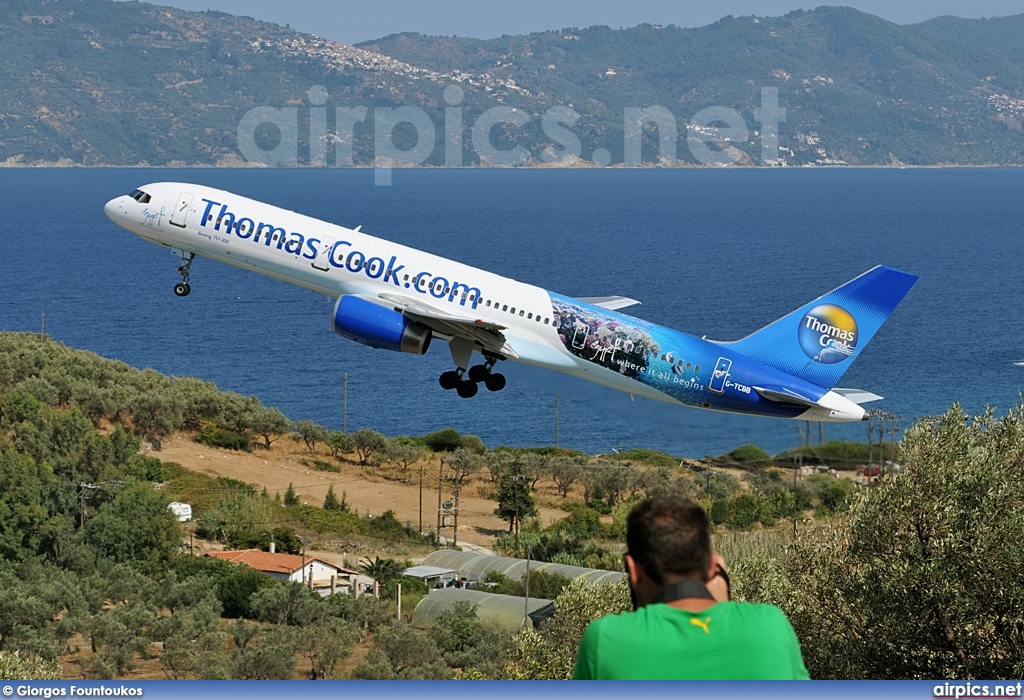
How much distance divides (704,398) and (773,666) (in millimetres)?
43767

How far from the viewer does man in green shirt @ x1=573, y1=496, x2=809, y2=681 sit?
310 inches

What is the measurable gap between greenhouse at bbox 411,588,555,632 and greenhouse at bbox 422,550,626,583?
14.1 feet

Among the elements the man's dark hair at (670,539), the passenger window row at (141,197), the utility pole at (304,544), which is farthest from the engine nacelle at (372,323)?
the man's dark hair at (670,539)

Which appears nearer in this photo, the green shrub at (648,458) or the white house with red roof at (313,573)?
the white house with red roof at (313,573)

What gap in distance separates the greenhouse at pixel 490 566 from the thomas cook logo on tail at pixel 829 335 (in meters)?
19.0

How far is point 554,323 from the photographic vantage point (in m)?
51.6

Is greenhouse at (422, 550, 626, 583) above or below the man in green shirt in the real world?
below

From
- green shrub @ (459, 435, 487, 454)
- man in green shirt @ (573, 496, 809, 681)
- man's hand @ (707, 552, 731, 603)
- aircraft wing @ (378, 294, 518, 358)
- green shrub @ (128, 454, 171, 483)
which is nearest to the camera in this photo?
man in green shirt @ (573, 496, 809, 681)

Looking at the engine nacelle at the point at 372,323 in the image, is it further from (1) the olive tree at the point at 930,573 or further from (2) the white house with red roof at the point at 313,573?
(1) the olive tree at the point at 930,573

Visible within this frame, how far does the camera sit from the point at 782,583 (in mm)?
33344

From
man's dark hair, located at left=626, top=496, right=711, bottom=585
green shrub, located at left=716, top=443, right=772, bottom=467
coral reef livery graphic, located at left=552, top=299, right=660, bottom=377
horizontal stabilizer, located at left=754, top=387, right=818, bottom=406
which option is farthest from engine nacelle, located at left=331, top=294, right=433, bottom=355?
man's dark hair, located at left=626, top=496, right=711, bottom=585

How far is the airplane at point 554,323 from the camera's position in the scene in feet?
167

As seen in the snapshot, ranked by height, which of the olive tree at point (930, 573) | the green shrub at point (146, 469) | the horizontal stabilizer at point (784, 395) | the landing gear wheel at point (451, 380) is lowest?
the olive tree at point (930, 573)

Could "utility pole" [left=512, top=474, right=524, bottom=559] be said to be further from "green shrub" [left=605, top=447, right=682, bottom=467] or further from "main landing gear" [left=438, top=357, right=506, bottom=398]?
"main landing gear" [left=438, top=357, right=506, bottom=398]
